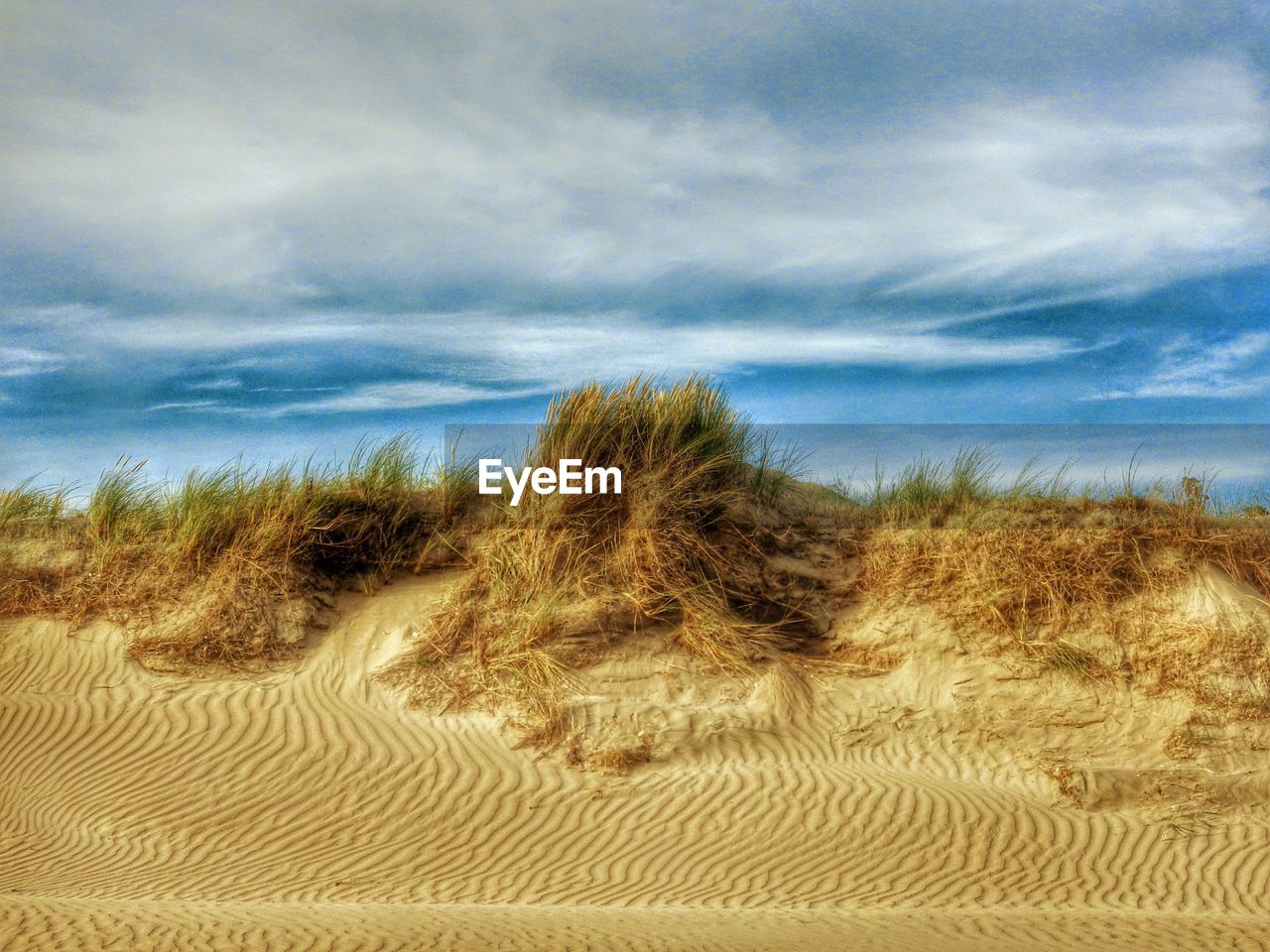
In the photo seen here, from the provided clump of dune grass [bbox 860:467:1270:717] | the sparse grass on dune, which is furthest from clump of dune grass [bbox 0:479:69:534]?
clump of dune grass [bbox 860:467:1270:717]

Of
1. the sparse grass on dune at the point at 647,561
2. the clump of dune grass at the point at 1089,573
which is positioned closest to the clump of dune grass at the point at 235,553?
the sparse grass on dune at the point at 647,561

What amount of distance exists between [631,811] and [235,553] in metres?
5.86

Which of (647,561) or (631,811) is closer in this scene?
(631,811)

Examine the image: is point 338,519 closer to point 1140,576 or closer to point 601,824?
point 601,824

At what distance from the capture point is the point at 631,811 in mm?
9742

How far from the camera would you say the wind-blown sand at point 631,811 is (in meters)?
7.68

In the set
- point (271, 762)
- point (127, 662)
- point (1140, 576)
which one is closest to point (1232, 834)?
point (1140, 576)

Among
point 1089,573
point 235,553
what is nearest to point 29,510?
point 235,553

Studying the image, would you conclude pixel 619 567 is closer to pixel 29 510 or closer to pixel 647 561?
pixel 647 561

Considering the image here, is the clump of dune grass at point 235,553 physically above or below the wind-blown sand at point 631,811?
above

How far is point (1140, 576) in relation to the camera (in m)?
12.0

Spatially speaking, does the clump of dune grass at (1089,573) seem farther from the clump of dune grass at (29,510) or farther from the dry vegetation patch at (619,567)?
the clump of dune grass at (29,510)

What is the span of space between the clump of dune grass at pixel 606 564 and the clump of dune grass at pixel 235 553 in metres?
1.40

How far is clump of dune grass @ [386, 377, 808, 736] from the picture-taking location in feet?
37.0
